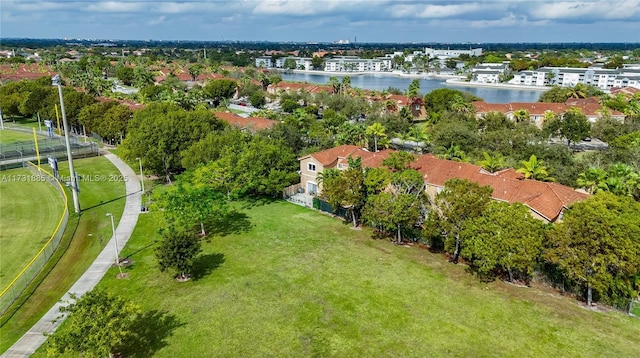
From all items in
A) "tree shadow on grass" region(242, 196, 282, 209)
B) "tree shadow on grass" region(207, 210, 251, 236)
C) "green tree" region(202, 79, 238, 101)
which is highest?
"green tree" region(202, 79, 238, 101)

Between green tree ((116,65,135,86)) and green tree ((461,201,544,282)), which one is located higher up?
green tree ((116,65,135,86))

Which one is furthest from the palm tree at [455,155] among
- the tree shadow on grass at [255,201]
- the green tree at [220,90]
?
the green tree at [220,90]

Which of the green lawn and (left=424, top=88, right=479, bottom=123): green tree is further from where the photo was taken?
(left=424, top=88, right=479, bottom=123): green tree

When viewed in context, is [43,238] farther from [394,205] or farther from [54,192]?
[394,205]

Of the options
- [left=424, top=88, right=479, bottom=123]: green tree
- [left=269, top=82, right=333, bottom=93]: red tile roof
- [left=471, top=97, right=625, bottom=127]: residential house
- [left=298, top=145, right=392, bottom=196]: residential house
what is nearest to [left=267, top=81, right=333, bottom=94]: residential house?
[left=269, top=82, right=333, bottom=93]: red tile roof

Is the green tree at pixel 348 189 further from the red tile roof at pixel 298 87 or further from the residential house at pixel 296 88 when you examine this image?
the red tile roof at pixel 298 87

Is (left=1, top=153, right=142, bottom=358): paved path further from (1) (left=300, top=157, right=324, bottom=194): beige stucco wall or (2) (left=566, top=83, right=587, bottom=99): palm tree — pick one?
(2) (left=566, top=83, right=587, bottom=99): palm tree
